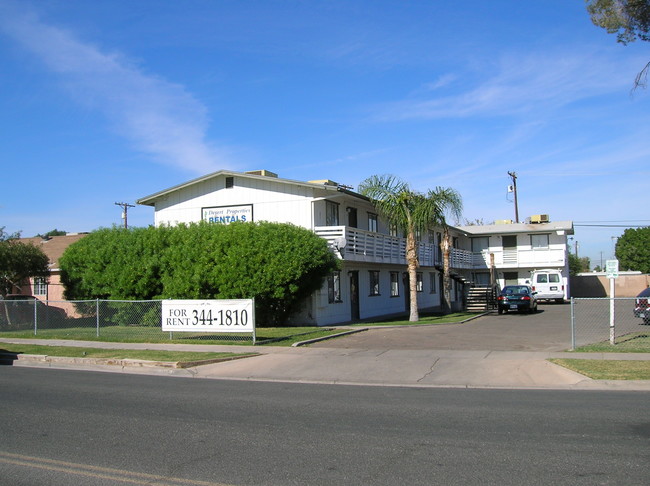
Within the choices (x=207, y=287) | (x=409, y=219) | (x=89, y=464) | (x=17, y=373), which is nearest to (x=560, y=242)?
(x=409, y=219)

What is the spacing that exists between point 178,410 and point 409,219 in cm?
1821

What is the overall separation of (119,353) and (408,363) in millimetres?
7763

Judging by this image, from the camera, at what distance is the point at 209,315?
18109mm

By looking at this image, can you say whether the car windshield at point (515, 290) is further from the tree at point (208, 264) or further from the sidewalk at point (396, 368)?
the sidewalk at point (396, 368)

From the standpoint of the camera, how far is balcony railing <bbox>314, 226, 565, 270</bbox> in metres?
24.6

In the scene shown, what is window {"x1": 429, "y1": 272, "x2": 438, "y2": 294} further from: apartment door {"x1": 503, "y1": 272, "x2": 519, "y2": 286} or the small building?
apartment door {"x1": 503, "y1": 272, "x2": 519, "y2": 286}

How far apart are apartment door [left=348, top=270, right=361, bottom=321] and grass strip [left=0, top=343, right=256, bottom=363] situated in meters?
12.8

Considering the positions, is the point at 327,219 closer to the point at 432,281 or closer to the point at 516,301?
the point at 516,301

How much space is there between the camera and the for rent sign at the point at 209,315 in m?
17.6

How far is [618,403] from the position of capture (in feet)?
29.9

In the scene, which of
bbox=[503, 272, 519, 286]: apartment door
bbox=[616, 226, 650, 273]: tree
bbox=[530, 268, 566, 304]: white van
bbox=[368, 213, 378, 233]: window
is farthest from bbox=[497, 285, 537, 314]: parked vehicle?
bbox=[616, 226, 650, 273]: tree

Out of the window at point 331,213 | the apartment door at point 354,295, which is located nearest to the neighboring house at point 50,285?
the window at point 331,213

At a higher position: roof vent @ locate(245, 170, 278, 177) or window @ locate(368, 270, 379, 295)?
roof vent @ locate(245, 170, 278, 177)

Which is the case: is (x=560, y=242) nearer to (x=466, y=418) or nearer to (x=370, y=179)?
(x=370, y=179)
